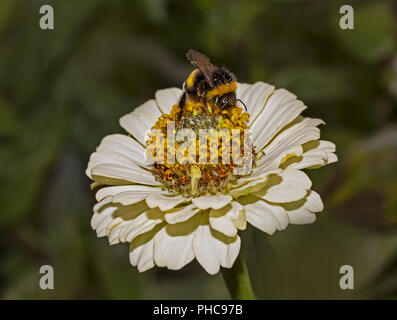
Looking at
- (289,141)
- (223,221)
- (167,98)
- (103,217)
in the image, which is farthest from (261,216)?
(167,98)

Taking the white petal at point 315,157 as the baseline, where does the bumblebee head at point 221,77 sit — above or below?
above

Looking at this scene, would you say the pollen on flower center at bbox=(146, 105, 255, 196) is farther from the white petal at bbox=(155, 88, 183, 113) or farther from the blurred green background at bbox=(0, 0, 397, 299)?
the blurred green background at bbox=(0, 0, 397, 299)

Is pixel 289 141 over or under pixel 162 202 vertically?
over

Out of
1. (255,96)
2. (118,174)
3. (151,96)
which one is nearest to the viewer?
(118,174)

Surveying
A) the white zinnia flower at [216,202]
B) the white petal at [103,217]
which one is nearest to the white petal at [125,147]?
the white zinnia flower at [216,202]

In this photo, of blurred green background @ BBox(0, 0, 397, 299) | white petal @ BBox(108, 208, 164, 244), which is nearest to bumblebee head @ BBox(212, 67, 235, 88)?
white petal @ BBox(108, 208, 164, 244)

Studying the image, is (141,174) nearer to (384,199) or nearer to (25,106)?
(384,199)

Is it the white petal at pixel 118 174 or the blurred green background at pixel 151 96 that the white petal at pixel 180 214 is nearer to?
the white petal at pixel 118 174

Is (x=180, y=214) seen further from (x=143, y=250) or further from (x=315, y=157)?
(x=315, y=157)
